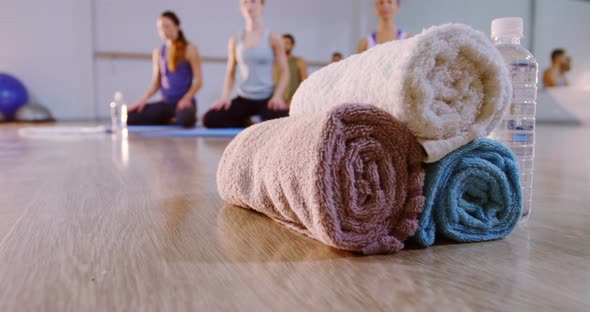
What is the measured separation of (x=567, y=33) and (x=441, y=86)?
775 cm

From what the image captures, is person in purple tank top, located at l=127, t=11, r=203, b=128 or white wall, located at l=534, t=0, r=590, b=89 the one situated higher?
white wall, located at l=534, t=0, r=590, b=89

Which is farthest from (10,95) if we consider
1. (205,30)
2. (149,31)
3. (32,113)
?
(205,30)

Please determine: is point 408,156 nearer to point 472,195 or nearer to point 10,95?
point 472,195

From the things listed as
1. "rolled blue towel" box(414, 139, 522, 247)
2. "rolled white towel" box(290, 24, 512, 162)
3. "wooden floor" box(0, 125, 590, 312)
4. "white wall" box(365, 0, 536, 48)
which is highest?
"white wall" box(365, 0, 536, 48)

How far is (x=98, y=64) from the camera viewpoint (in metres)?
6.48

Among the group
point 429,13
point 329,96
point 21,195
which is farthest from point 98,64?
point 329,96

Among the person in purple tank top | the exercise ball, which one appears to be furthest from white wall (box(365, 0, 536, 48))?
the exercise ball

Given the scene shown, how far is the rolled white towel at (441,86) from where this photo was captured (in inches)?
24.4

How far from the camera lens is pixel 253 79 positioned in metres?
3.66

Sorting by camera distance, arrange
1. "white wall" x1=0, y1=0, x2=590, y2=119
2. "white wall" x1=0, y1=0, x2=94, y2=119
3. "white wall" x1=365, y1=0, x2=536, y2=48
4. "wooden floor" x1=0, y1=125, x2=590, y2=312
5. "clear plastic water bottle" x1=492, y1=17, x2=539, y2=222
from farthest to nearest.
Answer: "white wall" x1=365, y1=0, x2=536, y2=48
"white wall" x1=0, y1=0, x2=590, y2=119
"white wall" x1=0, y1=0, x2=94, y2=119
"clear plastic water bottle" x1=492, y1=17, x2=539, y2=222
"wooden floor" x1=0, y1=125, x2=590, y2=312

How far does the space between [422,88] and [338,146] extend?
123 millimetres

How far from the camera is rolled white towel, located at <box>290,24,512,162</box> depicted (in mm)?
619

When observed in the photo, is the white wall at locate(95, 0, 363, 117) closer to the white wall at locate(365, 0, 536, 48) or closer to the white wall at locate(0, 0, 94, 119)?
the white wall at locate(0, 0, 94, 119)

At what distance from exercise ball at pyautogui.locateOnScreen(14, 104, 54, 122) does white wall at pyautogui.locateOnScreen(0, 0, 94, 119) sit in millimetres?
430
